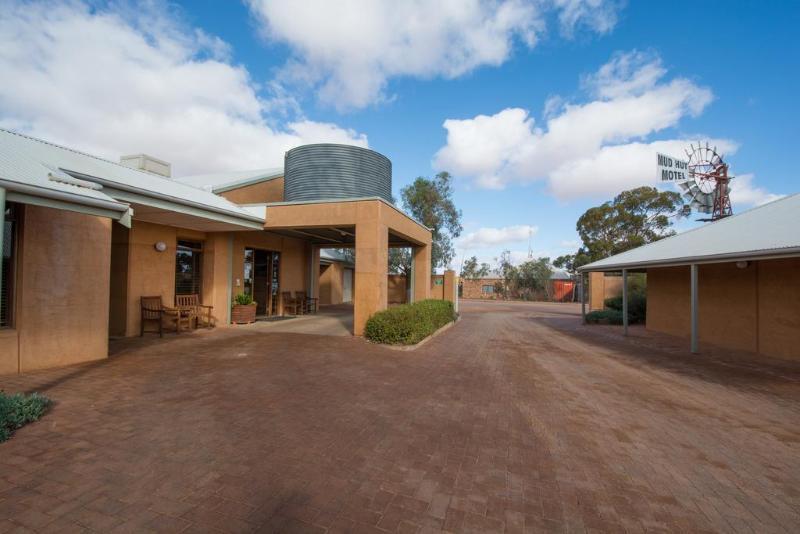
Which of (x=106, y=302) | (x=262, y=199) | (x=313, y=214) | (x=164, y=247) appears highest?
(x=262, y=199)

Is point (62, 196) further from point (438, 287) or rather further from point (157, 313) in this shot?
point (438, 287)

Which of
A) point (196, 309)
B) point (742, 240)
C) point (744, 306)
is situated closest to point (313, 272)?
point (196, 309)

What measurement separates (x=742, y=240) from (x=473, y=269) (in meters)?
30.5

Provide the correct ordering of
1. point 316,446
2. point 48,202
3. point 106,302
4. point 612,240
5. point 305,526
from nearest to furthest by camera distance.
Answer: point 305,526 < point 316,446 < point 48,202 < point 106,302 < point 612,240

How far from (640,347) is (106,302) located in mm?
11753

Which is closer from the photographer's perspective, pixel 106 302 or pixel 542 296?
pixel 106 302

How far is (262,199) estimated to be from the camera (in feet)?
44.1

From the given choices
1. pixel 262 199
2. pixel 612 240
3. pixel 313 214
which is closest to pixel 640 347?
pixel 313 214

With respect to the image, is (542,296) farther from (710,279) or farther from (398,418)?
(398,418)

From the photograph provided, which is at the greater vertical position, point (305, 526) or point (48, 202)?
point (48, 202)

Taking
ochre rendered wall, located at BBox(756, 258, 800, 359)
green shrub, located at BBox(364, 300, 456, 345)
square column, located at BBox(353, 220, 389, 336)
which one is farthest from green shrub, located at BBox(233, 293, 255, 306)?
ochre rendered wall, located at BBox(756, 258, 800, 359)

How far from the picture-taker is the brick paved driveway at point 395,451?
2.49 m

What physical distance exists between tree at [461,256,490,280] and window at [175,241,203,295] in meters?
29.8

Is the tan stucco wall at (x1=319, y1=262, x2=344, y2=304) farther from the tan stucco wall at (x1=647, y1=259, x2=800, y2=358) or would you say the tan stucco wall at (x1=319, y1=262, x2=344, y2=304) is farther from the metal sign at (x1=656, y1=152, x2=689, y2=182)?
the metal sign at (x1=656, y1=152, x2=689, y2=182)
